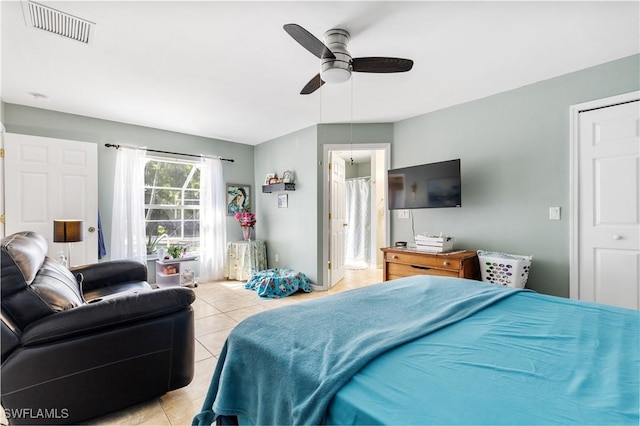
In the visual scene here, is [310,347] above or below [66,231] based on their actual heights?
below

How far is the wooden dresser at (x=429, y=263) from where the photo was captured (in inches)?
116

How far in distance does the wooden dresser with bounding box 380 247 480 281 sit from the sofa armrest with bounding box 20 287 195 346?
224 cm

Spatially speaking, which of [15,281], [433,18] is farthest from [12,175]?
[433,18]

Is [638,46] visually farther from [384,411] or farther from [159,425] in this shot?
[159,425]

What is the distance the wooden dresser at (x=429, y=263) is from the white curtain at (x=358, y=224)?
114 inches

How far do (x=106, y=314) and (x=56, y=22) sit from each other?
1989mm

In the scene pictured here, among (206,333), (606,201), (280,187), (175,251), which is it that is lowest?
(206,333)

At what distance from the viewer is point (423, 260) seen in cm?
317

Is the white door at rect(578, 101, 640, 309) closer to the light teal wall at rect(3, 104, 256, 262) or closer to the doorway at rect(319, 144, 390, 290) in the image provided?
the doorway at rect(319, 144, 390, 290)

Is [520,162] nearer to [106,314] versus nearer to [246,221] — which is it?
[106,314]

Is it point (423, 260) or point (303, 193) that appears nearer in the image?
point (423, 260)

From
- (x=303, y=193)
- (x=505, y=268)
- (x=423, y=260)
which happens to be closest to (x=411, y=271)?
(x=423, y=260)

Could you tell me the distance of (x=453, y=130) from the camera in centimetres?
359

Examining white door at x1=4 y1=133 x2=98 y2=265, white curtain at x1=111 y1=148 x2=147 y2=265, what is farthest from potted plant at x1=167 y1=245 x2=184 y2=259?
white door at x1=4 y1=133 x2=98 y2=265
